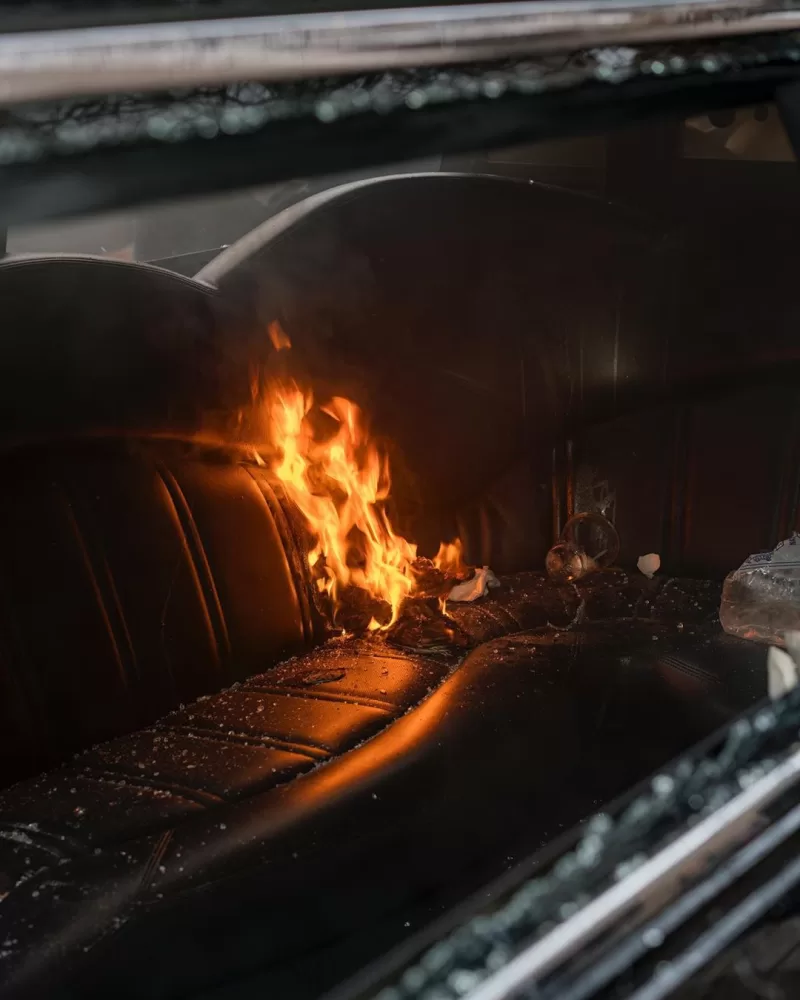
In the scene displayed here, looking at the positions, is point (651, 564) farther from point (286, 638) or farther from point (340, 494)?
point (286, 638)

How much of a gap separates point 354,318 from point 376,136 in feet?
3.32

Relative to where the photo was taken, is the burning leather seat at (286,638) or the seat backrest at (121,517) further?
the seat backrest at (121,517)

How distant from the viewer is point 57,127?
47cm

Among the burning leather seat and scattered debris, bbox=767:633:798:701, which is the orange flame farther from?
scattered debris, bbox=767:633:798:701

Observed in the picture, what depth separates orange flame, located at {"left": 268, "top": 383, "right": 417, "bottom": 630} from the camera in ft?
5.33

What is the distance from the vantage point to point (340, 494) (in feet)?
5.59

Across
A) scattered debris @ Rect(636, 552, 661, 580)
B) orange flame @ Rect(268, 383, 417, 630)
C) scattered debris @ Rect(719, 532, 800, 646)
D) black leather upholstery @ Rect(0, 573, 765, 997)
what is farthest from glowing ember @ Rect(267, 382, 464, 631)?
scattered debris @ Rect(719, 532, 800, 646)

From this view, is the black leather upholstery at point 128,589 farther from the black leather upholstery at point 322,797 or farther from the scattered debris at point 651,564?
the scattered debris at point 651,564

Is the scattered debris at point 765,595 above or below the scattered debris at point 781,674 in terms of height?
below

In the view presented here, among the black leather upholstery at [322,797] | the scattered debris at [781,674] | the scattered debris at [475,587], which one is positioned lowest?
the black leather upholstery at [322,797]

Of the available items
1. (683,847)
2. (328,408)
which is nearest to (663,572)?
(328,408)

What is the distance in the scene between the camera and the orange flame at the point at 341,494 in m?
1.63

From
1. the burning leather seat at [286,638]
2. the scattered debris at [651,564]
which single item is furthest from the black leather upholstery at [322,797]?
the scattered debris at [651,564]

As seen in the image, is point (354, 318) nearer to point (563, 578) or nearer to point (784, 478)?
point (563, 578)
